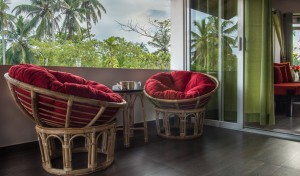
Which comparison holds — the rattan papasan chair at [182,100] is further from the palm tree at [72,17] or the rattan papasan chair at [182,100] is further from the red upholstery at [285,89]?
the palm tree at [72,17]

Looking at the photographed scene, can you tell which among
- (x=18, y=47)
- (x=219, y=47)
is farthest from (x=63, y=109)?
(x=18, y=47)

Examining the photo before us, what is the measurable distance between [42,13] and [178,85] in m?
12.2

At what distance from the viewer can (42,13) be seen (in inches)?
495

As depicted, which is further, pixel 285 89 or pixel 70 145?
pixel 285 89

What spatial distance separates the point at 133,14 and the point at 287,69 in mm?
3940

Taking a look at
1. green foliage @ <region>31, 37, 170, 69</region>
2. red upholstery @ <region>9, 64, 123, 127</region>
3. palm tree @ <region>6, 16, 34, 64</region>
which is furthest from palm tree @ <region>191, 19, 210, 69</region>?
palm tree @ <region>6, 16, 34, 64</region>

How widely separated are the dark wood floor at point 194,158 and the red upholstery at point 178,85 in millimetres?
523

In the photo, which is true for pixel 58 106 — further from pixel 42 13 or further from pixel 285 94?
pixel 42 13

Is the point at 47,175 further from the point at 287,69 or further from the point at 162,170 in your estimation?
the point at 287,69

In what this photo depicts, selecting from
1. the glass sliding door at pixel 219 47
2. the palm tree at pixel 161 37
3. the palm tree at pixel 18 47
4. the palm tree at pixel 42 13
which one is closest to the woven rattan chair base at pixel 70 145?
the glass sliding door at pixel 219 47

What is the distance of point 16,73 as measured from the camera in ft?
5.09

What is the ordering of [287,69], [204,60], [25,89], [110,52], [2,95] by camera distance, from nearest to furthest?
[25,89], [2,95], [204,60], [287,69], [110,52]

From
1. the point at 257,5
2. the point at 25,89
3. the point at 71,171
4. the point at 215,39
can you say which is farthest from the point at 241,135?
the point at 25,89

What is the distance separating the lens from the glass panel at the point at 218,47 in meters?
3.06
